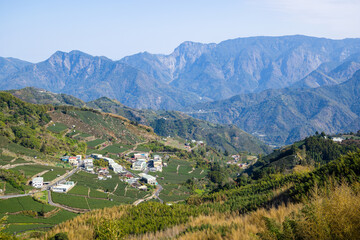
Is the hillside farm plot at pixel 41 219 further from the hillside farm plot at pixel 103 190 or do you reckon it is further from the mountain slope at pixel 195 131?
the mountain slope at pixel 195 131

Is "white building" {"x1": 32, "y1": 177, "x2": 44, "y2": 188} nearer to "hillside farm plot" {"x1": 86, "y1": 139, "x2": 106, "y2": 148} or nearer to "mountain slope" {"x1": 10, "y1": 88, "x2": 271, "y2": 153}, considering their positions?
"hillside farm plot" {"x1": 86, "y1": 139, "x2": 106, "y2": 148}

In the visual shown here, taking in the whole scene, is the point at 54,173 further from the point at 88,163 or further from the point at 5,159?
the point at 88,163

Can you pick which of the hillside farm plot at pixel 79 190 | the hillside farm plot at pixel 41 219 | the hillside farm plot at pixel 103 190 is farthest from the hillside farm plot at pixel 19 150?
the hillside farm plot at pixel 41 219

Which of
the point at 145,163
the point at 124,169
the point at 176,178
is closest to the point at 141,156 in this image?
the point at 145,163

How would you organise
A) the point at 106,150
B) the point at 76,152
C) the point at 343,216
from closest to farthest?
the point at 343,216
the point at 76,152
the point at 106,150

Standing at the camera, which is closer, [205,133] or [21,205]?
[21,205]

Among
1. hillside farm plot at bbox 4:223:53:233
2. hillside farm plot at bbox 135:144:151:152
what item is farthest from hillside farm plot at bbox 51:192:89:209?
hillside farm plot at bbox 135:144:151:152

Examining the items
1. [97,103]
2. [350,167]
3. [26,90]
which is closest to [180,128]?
[97,103]

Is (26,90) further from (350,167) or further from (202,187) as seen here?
(350,167)
